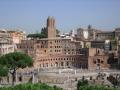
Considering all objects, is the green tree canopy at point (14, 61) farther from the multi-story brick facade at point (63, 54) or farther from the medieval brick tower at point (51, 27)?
the medieval brick tower at point (51, 27)

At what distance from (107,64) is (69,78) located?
1778 centimetres

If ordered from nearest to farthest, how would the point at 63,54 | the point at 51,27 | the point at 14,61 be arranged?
the point at 14,61
the point at 63,54
the point at 51,27

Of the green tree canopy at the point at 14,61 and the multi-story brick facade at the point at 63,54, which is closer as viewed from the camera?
the green tree canopy at the point at 14,61

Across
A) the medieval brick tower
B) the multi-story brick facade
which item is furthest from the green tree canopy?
the medieval brick tower

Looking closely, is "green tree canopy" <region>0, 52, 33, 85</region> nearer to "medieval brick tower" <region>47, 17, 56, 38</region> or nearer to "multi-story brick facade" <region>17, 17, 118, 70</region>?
"multi-story brick facade" <region>17, 17, 118, 70</region>

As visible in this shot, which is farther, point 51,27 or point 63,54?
point 51,27

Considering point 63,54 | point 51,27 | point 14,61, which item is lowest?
point 14,61

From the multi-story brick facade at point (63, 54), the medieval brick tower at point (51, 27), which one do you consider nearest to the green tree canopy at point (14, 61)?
the multi-story brick facade at point (63, 54)

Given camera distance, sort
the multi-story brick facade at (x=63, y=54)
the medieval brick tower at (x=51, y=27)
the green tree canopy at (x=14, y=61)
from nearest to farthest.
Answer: the green tree canopy at (x=14, y=61), the multi-story brick facade at (x=63, y=54), the medieval brick tower at (x=51, y=27)

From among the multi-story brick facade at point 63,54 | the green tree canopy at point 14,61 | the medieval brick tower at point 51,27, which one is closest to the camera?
the green tree canopy at point 14,61

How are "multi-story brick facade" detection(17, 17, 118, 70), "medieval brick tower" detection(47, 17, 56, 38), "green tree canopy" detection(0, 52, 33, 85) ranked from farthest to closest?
"medieval brick tower" detection(47, 17, 56, 38), "multi-story brick facade" detection(17, 17, 118, 70), "green tree canopy" detection(0, 52, 33, 85)

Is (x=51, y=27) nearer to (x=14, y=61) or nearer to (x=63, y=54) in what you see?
(x=63, y=54)

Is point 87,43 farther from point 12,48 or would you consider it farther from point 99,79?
point 99,79

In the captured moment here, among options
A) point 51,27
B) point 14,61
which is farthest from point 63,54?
point 14,61
